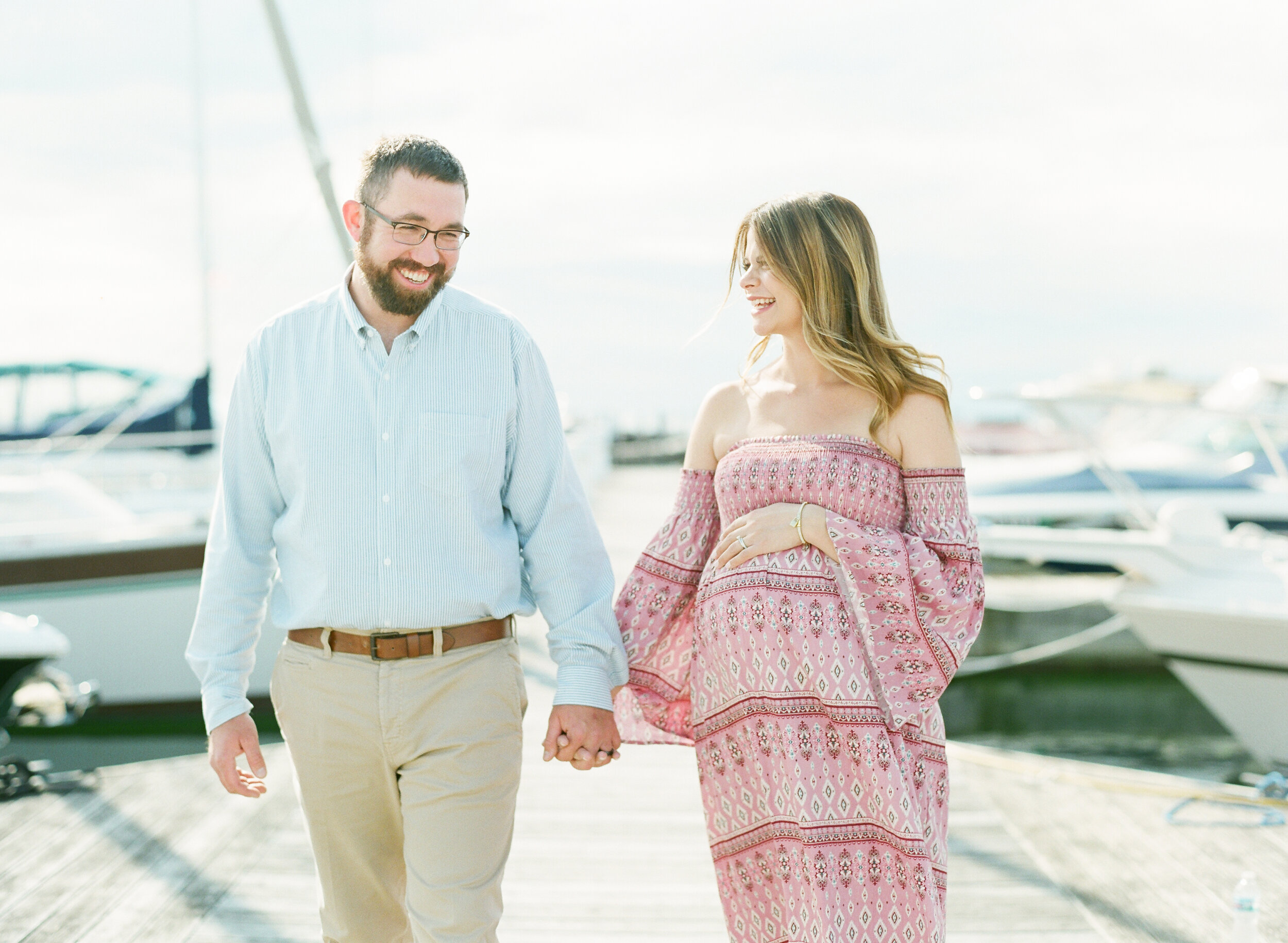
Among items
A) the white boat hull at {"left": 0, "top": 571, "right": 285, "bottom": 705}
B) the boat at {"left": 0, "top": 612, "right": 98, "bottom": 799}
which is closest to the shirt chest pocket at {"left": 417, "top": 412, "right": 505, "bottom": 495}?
the boat at {"left": 0, "top": 612, "right": 98, "bottom": 799}

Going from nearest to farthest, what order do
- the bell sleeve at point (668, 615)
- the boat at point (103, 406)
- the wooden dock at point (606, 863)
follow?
the bell sleeve at point (668, 615) < the wooden dock at point (606, 863) < the boat at point (103, 406)

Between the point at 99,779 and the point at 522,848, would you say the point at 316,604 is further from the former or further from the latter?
the point at 99,779

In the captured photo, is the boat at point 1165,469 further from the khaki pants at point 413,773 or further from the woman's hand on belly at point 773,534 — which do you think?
the khaki pants at point 413,773

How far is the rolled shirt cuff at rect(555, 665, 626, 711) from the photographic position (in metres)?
2.18

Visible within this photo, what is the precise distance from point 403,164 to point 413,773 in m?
1.11

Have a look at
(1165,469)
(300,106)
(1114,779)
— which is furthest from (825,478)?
(1165,469)

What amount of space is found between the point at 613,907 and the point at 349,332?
2.10m

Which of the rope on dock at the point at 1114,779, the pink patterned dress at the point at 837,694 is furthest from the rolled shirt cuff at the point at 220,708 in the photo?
the rope on dock at the point at 1114,779

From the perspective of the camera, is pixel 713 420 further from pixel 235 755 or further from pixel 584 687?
pixel 235 755

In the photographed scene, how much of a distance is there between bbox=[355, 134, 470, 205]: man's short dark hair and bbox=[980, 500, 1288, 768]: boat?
474 centimetres

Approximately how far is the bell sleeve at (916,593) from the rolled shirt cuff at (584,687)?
1.64ft

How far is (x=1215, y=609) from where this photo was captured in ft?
18.2

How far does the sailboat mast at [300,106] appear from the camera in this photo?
5.96m

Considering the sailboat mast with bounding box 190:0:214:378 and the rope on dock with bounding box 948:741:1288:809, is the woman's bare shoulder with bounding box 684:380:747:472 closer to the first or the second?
the rope on dock with bounding box 948:741:1288:809
